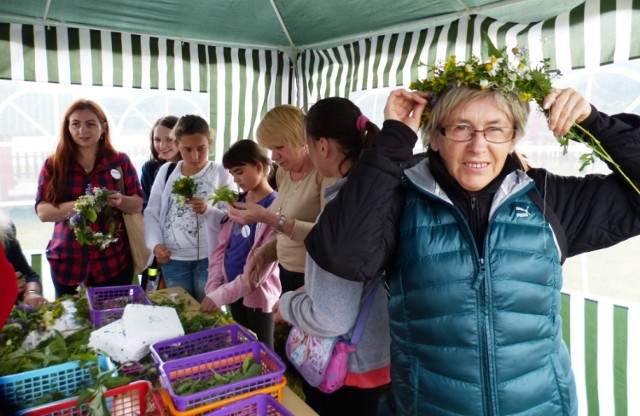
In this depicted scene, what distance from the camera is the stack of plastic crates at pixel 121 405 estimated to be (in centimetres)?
137

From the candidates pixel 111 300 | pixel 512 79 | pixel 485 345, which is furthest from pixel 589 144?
pixel 111 300

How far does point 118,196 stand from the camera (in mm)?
3172

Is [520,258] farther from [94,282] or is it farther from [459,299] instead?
[94,282]

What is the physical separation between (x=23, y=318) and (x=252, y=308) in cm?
130

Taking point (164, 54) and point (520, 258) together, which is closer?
point (520, 258)

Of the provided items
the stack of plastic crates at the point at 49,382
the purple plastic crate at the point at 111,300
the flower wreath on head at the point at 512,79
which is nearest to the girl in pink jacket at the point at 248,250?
the purple plastic crate at the point at 111,300

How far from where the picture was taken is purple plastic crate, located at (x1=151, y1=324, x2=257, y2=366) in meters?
1.82

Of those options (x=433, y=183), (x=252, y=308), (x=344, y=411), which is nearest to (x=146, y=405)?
(x=344, y=411)

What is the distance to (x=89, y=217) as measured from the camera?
9.44 feet

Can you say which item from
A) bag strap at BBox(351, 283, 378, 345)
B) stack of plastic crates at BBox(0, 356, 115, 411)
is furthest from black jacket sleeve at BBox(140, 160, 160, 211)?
bag strap at BBox(351, 283, 378, 345)

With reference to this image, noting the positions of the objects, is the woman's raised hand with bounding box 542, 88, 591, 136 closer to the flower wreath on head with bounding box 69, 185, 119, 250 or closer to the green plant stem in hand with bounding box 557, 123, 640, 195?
the green plant stem in hand with bounding box 557, 123, 640, 195

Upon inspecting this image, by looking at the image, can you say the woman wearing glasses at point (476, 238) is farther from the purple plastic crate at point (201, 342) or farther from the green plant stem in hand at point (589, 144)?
the purple plastic crate at point (201, 342)

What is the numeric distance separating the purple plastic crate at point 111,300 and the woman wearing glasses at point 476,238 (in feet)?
4.36

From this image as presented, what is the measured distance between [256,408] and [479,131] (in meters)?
1.12
